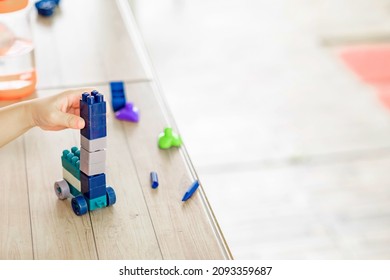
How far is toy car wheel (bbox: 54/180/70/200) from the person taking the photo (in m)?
1.07

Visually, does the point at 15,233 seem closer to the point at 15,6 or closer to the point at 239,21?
the point at 15,6

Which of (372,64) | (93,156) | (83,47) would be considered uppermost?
(93,156)

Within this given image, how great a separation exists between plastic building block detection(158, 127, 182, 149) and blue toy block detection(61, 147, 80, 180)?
16 centimetres

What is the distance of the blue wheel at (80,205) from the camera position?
3.39ft

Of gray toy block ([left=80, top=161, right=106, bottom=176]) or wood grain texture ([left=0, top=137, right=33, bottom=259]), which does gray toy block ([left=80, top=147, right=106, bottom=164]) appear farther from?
wood grain texture ([left=0, top=137, right=33, bottom=259])

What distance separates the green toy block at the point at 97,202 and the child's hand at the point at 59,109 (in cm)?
11

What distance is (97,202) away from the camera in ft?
3.43

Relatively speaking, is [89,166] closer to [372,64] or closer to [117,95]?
[117,95]

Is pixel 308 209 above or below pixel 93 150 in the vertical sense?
below

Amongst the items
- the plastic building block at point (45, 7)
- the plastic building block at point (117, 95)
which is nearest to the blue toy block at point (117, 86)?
the plastic building block at point (117, 95)

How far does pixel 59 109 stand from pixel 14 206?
160 millimetres

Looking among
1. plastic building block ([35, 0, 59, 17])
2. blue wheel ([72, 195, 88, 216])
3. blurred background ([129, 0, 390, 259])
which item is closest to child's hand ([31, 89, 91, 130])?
blue wheel ([72, 195, 88, 216])

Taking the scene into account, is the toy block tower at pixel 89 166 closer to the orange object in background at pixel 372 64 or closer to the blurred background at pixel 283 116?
the blurred background at pixel 283 116

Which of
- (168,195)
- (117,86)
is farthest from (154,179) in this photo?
(117,86)
